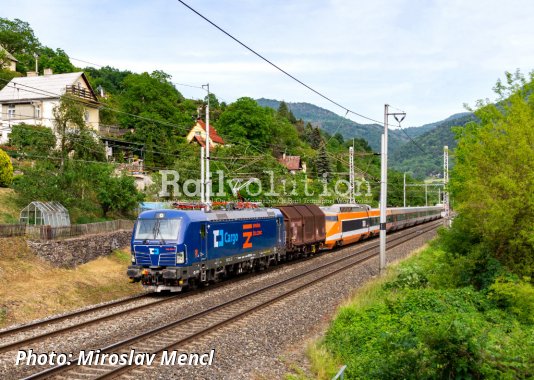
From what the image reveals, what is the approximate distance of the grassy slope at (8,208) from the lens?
25688 millimetres

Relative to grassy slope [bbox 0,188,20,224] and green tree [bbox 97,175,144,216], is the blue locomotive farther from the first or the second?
green tree [bbox 97,175,144,216]

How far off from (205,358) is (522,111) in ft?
45.6

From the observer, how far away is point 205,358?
1204 cm

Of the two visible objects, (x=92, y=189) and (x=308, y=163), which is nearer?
(x=92, y=189)

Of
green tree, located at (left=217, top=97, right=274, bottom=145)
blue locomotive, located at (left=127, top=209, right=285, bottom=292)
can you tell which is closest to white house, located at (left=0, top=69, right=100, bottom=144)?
green tree, located at (left=217, top=97, right=274, bottom=145)

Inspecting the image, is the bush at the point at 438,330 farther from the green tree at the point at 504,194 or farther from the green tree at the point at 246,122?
the green tree at the point at 246,122

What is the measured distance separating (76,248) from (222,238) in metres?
7.24

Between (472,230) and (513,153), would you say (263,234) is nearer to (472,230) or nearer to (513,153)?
(472,230)

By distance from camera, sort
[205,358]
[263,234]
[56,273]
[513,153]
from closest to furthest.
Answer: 1. [205,358]
2. [513,153]
3. [56,273]
4. [263,234]

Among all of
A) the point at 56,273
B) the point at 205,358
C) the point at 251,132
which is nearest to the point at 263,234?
the point at 56,273

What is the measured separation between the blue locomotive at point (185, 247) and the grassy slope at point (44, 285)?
2.56 metres

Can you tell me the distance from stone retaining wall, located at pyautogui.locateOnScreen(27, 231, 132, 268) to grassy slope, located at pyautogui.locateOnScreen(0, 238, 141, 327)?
13.8 inches

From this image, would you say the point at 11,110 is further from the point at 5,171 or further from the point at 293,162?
the point at 293,162

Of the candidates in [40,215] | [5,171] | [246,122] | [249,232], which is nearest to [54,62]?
[246,122]
